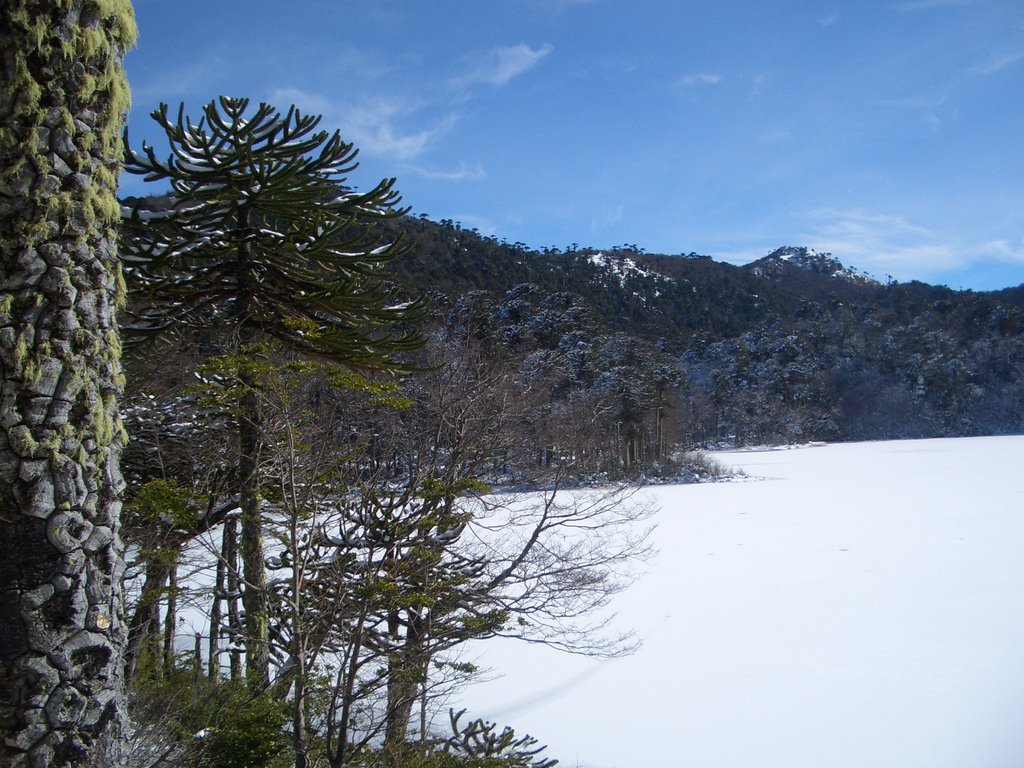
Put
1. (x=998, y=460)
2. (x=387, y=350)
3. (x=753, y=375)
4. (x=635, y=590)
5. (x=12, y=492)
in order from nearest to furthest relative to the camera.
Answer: (x=12, y=492) → (x=387, y=350) → (x=635, y=590) → (x=998, y=460) → (x=753, y=375)

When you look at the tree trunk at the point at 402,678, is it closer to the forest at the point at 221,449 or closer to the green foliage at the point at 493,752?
the forest at the point at 221,449

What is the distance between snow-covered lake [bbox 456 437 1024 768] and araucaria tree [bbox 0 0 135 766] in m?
6.24

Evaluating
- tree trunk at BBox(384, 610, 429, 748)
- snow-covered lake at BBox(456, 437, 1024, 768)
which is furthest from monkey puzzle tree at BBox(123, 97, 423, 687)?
snow-covered lake at BBox(456, 437, 1024, 768)

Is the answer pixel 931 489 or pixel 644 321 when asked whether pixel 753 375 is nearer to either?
pixel 644 321

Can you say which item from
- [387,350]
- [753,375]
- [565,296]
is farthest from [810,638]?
[753,375]

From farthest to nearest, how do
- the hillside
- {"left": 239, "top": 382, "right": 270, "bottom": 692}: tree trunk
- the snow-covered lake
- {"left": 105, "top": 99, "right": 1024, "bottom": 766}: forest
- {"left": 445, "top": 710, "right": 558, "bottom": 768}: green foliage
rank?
the hillside → the snow-covered lake → {"left": 445, "top": 710, "right": 558, "bottom": 768}: green foliage → {"left": 239, "top": 382, "right": 270, "bottom": 692}: tree trunk → {"left": 105, "top": 99, "right": 1024, "bottom": 766}: forest

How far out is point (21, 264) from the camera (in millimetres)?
2357

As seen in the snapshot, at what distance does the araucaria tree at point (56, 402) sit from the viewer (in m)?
2.31

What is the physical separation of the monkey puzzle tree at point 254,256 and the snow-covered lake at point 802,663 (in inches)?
185

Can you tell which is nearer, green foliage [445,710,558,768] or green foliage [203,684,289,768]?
green foliage [203,684,289,768]

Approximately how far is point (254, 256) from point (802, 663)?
29.0 ft

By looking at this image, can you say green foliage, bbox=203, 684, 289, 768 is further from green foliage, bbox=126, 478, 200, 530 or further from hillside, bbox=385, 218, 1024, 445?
hillside, bbox=385, 218, 1024, 445

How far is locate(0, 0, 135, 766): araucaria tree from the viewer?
2.31 meters

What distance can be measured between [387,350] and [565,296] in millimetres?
37494
